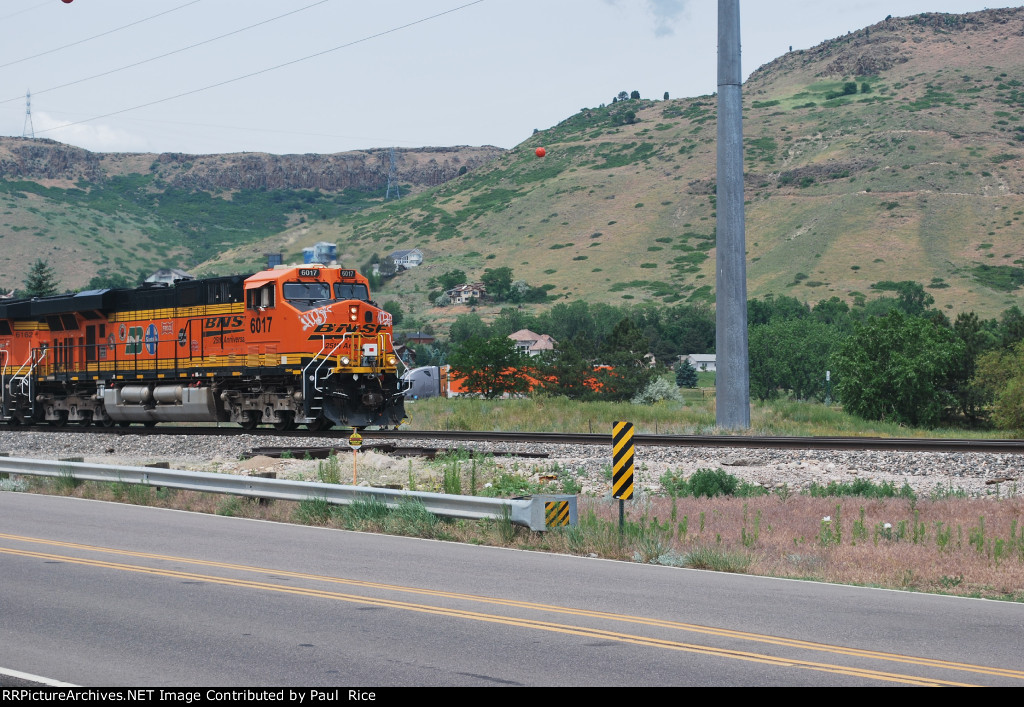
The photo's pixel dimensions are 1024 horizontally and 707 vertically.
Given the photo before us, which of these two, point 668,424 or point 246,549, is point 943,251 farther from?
point 246,549

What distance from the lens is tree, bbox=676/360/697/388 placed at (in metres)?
124

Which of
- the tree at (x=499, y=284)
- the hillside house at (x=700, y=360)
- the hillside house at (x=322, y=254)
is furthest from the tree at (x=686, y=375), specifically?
the hillside house at (x=322, y=254)

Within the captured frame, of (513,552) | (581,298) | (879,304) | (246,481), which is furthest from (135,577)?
(581,298)

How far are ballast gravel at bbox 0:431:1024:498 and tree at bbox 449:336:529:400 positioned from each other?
4530cm

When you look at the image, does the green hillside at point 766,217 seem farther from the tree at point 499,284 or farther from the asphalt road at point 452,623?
the asphalt road at point 452,623

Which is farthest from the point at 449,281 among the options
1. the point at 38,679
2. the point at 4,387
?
the point at 38,679

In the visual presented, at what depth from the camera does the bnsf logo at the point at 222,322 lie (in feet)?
Answer: 96.5

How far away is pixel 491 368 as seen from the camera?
72562 mm

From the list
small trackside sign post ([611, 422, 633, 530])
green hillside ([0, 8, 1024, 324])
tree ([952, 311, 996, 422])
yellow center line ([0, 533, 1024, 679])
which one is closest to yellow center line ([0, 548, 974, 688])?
yellow center line ([0, 533, 1024, 679])

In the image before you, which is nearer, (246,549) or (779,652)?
(779,652)

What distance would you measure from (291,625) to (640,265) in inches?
5853

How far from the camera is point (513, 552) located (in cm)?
1309

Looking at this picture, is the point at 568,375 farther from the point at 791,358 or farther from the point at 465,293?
the point at 465,293

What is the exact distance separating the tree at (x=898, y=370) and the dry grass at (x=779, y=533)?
51.7 meters
